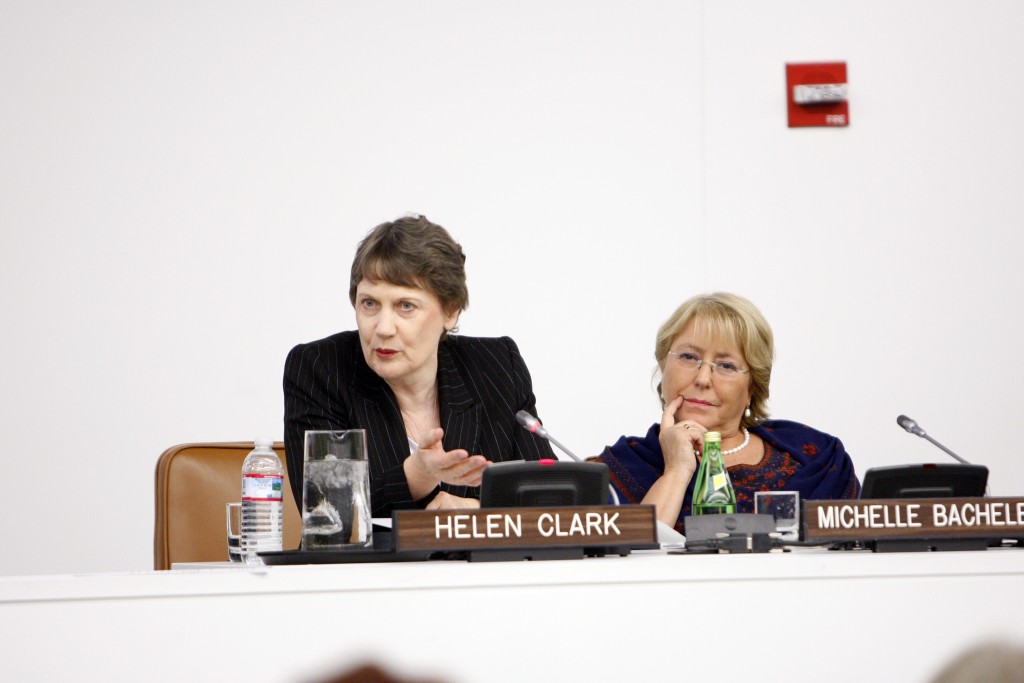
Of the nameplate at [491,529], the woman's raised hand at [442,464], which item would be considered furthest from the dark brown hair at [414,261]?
the nameplate at [491,529]

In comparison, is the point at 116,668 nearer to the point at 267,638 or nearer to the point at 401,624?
the point at 267,638

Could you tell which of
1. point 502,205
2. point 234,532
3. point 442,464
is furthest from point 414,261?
point 502,205

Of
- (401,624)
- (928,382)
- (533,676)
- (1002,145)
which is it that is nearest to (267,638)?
A: (401,624)

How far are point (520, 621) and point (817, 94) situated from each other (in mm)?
2391

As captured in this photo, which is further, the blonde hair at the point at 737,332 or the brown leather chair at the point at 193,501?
the blonde hair at the point at 737,332

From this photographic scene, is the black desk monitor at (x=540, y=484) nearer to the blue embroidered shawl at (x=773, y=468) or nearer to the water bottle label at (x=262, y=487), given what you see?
the water bottle label at (x=262, y=487)

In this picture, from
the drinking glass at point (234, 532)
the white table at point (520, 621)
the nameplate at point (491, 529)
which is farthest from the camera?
the drinking glass at point (234, 532)

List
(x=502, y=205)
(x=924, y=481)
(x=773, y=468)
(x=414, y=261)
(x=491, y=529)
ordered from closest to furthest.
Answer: (x=491, y=529) < (x=924, y=481) < (x=414, y=261) < (x=773, y=468) < (x=502, y=205)

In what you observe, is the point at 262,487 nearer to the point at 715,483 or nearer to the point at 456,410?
the point at 456,410

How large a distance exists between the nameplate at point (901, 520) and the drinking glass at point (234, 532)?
3.22 ft

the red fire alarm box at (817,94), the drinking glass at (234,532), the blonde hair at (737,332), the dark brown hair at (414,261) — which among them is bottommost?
the drinking glass at (234,532)

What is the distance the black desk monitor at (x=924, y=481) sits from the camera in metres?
1.44

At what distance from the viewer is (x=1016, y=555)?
1.16m

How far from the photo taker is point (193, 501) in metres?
2.15
